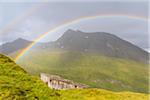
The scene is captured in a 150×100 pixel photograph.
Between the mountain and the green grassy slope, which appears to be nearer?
the green grassy slope

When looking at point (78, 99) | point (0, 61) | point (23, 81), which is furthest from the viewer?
point (0, 61)

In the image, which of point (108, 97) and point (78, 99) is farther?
point (108, 97)

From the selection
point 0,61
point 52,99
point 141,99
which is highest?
point 0,61

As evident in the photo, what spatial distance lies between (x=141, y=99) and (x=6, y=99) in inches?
1225

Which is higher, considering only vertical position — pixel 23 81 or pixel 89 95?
pixel 23 81

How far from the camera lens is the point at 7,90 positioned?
33375mm

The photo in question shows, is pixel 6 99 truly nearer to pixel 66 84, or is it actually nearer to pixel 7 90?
pixel 7 90

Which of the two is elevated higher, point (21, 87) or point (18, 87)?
point (18, 87)

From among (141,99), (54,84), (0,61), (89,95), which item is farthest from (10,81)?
(54,84)

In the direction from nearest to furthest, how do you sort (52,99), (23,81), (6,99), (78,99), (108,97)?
1. (6,99)
2. (52,99)
3. (23,81)
4. (78,99)
5. (108,97)

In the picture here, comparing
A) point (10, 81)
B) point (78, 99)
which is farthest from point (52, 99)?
point (78, 99)

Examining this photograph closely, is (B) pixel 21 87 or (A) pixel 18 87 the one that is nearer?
(A) pixel 18 87

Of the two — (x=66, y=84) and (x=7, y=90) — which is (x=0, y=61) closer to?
(x=7, y=90)

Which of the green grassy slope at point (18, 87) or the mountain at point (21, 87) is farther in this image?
the mountain at point (21, 87)
